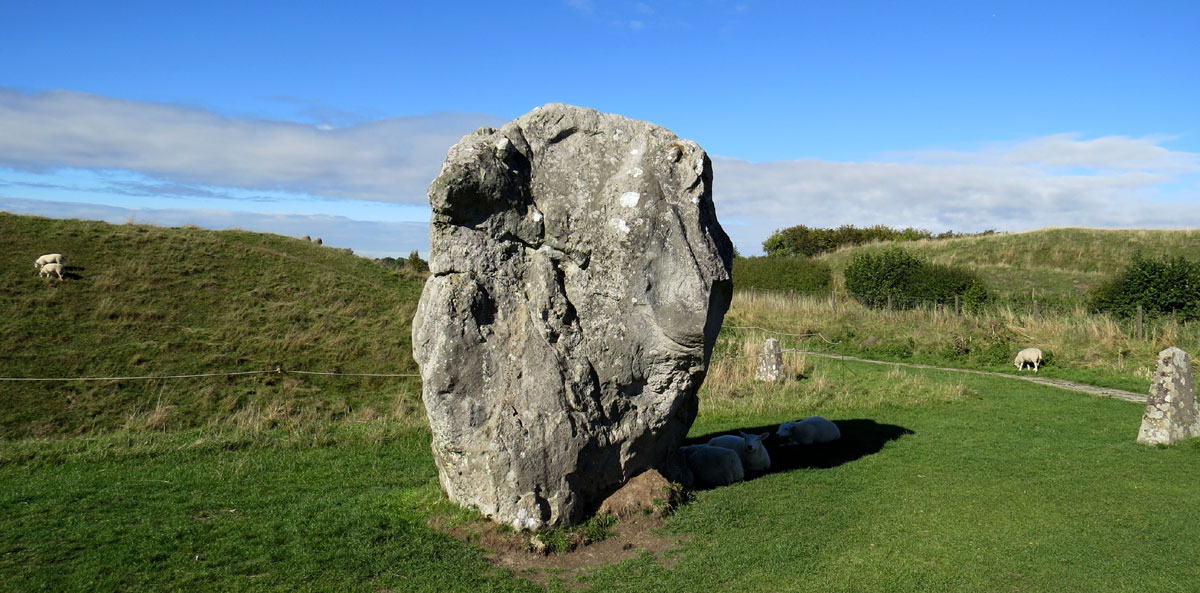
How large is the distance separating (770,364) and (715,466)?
358 inches

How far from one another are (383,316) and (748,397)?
1160 centimetres

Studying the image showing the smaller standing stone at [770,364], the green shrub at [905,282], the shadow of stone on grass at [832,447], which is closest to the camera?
the shadow of stone on grass at [832,447]

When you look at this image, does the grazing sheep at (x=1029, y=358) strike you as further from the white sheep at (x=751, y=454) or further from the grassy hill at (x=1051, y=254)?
the grassy hill at (x=1051, y=254)

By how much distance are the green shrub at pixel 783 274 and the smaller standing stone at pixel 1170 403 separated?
26222 millimetres

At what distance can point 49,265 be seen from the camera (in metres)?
20.5

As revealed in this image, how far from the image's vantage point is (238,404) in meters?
15.3

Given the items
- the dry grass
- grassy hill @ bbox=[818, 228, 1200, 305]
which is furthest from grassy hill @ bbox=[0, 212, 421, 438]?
grassy hill @ bbox=[818, 228, 1200, 305]

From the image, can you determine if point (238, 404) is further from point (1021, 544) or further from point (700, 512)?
point (1021, 544)

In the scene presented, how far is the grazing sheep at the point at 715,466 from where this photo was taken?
931 cm

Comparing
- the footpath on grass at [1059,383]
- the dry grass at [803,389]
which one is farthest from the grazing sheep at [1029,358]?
the dry grass at [803,389]

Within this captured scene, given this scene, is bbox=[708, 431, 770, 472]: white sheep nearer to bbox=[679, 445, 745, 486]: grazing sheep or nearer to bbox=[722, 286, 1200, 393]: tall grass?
bbox=[679, 445, 745, 486]: grazing sheep

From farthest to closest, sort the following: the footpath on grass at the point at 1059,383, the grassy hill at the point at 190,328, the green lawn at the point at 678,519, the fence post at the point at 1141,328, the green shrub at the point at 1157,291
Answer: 1. the green shrub at the point at 1157,291
2. the fence post at the point at 1141,328
3. the footpath on grass at the point at 1059,383
4. the grassy hill at the point at 190,328
5. the green lawn at the point at 678,519

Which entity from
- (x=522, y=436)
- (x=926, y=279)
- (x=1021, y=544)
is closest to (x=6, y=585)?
(x=522, y=436)

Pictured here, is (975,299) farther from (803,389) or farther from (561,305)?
(561,305)
